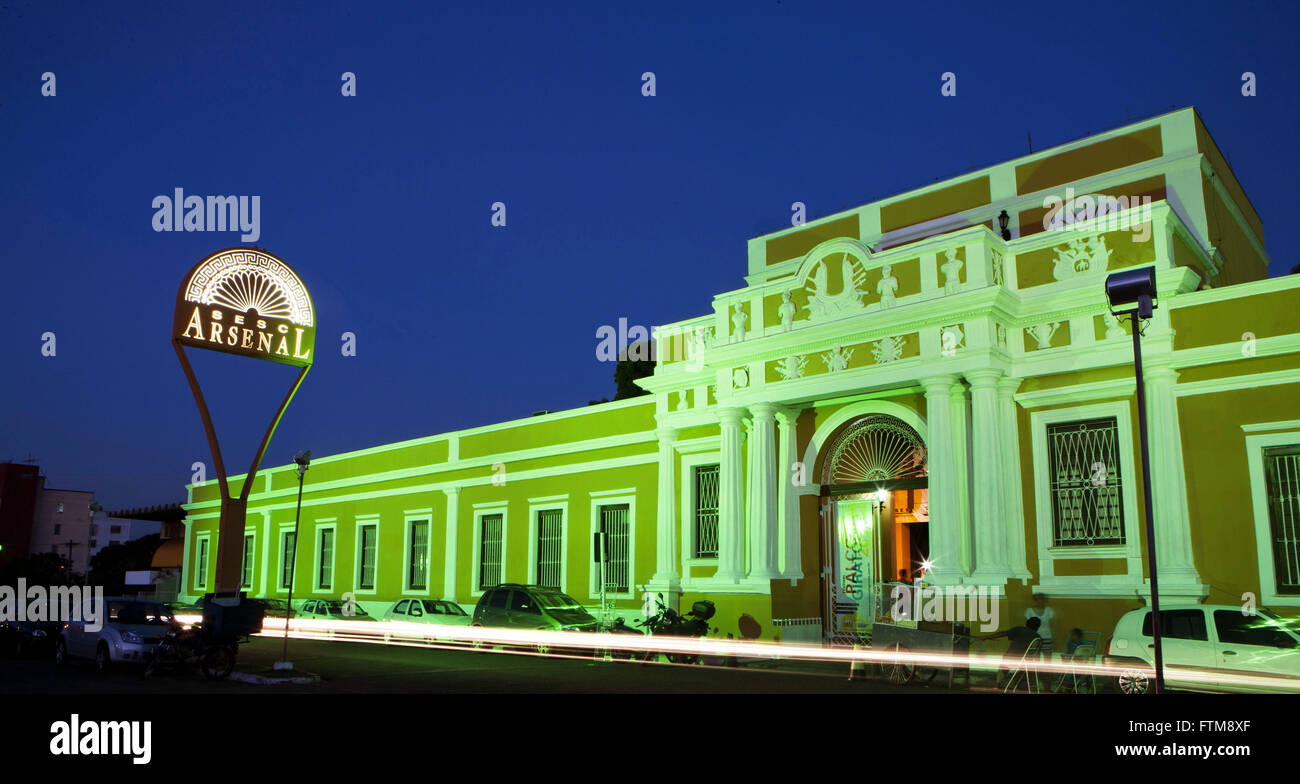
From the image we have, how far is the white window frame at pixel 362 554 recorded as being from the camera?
106 feet

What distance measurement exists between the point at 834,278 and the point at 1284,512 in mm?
8331

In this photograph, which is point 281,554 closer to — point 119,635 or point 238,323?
point 238,323

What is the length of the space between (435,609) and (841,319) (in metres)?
13.3

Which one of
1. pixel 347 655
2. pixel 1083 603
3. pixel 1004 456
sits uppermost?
pixel 1004 456

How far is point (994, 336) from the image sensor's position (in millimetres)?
16594

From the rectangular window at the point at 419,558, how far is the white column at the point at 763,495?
1427cm

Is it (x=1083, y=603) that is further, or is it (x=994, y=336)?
(x=994, y=336)

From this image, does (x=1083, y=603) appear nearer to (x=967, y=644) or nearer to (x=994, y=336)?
(x=967, y=644)

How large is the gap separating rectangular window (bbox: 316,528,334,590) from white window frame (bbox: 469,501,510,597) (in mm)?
8558

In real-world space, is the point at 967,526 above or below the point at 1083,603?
above

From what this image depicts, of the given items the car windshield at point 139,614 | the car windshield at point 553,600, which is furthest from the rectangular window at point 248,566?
the car windshield at point 139,614

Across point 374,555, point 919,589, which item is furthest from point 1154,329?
point 374,555

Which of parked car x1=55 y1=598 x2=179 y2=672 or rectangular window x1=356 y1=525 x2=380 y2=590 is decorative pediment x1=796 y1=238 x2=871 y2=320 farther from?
rectangular window x1=356 y1=525 x2=380 y2=590
